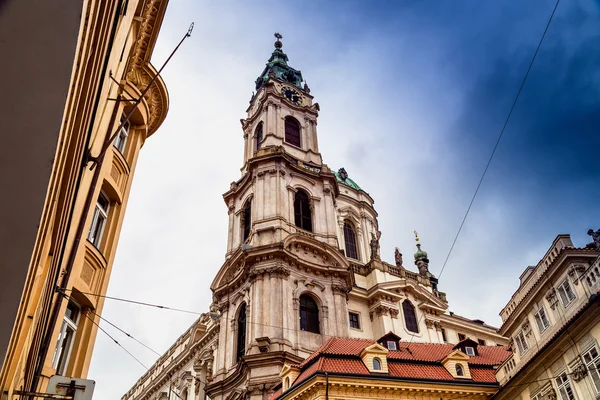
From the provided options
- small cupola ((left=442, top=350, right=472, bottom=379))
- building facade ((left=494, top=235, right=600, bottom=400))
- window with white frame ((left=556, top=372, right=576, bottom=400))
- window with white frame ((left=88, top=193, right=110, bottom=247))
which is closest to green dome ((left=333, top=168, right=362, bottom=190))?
small cupola ((left=442, top=350, right=472, bottom=379))

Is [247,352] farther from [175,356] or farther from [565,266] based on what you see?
[175,356]

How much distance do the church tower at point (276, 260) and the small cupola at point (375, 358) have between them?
7.17 m

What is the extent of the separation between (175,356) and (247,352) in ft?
67.1

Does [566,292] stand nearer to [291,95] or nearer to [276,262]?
[276,262]

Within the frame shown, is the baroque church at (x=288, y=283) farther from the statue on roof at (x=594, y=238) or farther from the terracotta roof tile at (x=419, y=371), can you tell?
the statue on roof at (x=594, y=238)

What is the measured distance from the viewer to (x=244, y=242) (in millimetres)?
36281

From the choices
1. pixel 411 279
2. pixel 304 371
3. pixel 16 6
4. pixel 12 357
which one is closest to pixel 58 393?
pixel 12 357

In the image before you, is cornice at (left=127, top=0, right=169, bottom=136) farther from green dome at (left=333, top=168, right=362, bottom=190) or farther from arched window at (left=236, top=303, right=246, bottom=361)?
green dome at (left=333, top=168, right=362, bottom=190)

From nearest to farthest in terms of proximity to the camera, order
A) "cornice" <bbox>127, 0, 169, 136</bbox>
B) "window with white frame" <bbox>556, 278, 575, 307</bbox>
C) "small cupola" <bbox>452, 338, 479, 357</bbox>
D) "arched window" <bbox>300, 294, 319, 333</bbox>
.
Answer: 1. "cornice" <bbox>127, 0, 169, 136</bbox>
2. "window with white frame" <bbox>556, 278, 575, 307</bbox>
3. "small cupola" <bbox>452, 338, 479, 357</bbox>
4. "arched window" <bbox>300, 294, 319, 333</bbox>

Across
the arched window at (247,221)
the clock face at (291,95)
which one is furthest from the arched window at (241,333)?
the clock face at (291,95)

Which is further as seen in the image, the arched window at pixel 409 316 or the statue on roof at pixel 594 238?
the arched window at pixel 409 316

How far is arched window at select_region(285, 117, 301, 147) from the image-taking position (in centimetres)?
4244

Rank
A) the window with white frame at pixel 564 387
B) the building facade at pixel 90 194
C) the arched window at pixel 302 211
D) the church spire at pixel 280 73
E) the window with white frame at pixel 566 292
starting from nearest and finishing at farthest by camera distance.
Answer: the building facade at pixel 90 194, the window with white frame at pixel 564 387, the window with white frame at pixel 566 292, the arched window at pixel 302 211, the church spire at pixel 280 73

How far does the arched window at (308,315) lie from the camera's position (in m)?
31.7
